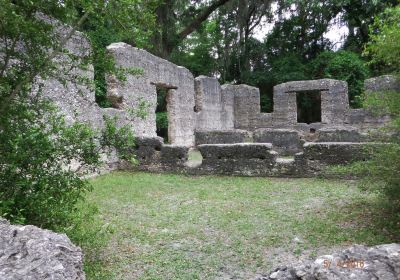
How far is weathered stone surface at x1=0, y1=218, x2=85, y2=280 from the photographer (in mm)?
1906

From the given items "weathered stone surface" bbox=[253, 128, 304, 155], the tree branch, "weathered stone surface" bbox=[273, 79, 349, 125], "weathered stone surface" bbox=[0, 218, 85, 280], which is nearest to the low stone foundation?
"weathered stone surface" bbox=[253, 128, 304, 155]

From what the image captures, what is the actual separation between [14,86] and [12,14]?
772 millimetres

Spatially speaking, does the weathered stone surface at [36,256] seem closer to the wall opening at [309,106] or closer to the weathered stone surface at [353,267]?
the weathered stone surface at [353,267]

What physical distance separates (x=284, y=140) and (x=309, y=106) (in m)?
12.7

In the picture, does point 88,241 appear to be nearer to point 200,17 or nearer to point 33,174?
point 33,174

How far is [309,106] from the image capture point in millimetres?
24797

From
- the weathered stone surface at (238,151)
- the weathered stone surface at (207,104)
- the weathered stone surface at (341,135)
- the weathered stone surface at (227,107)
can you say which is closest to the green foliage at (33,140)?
the weathered stone surface at (238,151)

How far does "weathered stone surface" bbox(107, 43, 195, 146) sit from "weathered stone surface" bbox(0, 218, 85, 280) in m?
7.73

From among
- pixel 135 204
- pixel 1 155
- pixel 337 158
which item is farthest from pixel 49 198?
pixel 337 158

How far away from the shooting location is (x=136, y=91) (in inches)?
484

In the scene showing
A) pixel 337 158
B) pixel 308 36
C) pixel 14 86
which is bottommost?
pixel 337 158

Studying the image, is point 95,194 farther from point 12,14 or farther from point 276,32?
point 276,32

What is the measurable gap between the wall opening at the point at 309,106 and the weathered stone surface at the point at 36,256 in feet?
77.5

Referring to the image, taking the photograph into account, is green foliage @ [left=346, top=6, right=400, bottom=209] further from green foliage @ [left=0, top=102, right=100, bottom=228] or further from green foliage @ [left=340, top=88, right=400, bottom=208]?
green foliage @ [left=0, top=102, right=100, bottom=228]
